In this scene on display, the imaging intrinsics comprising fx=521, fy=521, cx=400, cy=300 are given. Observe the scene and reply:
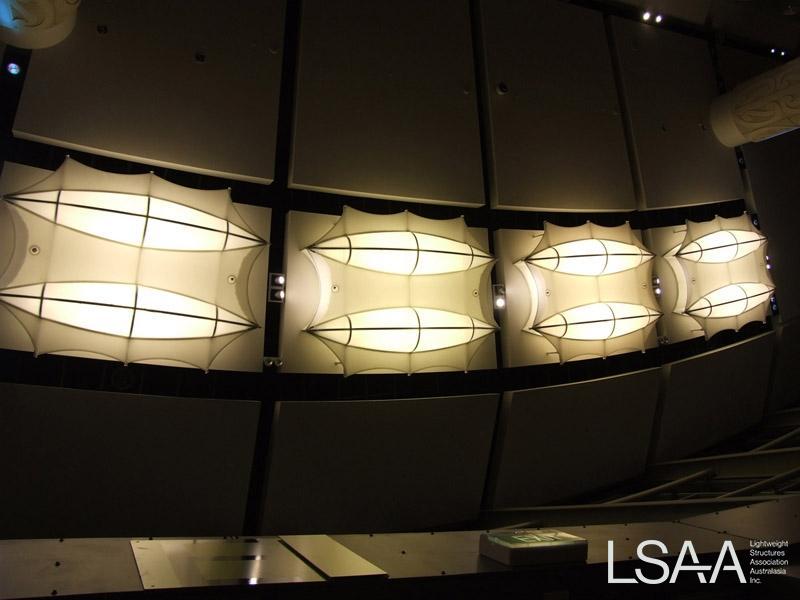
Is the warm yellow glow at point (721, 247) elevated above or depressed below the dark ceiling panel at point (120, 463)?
above

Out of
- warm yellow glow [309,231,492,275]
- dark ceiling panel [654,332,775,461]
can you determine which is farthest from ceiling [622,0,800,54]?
warm yellow glow [309,231,492,275]

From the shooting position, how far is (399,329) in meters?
4.91

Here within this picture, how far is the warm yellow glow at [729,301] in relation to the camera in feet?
22.1

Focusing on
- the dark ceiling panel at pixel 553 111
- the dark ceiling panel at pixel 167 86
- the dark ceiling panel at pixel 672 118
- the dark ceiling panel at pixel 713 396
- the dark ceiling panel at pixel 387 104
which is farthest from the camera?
the dark ceiling panel at pixel 672 118

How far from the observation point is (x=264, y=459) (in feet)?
16.4

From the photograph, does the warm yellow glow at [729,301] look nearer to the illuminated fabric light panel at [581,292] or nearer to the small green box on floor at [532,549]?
the illuminated fabric light panel at [581,292]

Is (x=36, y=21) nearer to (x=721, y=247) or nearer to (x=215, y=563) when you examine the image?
(x=215, y=563)

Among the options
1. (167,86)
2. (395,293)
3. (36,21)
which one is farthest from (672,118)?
(36,21)

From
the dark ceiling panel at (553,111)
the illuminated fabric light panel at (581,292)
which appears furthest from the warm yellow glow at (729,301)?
the dark ceiling panel at (553,111)

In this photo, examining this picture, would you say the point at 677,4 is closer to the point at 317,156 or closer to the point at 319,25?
the point at 319,25

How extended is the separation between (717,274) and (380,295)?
188 inches

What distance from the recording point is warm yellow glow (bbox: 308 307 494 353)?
4852 mm

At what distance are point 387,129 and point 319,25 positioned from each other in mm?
1301

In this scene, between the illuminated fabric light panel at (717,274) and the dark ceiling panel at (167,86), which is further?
the illuminated fabric light panel at (717,274)
